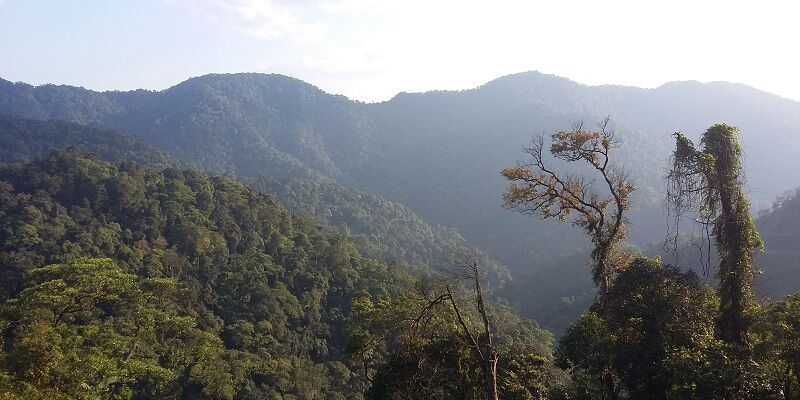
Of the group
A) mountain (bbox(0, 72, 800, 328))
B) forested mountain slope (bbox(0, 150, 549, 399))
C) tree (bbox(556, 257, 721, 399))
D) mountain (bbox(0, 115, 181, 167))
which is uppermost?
mountain (bbox(0, 72, 800, 328))

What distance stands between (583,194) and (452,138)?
165m

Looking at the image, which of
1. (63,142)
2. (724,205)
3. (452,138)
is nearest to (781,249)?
(724,205)

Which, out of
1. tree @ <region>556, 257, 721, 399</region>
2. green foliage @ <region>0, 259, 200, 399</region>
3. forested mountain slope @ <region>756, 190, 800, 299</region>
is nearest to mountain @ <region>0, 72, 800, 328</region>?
forested mountain slope @ <region>756, 190, 800, 299</region>

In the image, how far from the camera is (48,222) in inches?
1578

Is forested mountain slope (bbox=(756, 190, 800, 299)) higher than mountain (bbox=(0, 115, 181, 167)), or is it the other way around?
mountain (bbox=(0, 115, 181, 167))

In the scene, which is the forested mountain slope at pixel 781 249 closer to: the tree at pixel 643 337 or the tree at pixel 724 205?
the tree at pixel 643 337

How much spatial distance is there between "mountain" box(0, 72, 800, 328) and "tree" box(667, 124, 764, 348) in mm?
91195

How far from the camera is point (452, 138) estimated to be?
174 m

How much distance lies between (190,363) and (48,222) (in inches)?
810

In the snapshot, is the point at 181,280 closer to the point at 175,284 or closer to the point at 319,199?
the point at 175,284

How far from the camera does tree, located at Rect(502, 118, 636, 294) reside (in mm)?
10383

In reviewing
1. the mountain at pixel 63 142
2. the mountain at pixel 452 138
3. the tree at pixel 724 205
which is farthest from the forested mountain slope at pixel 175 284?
the mountain at pixel 452 138

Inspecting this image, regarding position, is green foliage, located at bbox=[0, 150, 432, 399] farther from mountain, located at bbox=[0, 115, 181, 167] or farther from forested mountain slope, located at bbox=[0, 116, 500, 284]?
mountain, located at bbox=[0, 115, 181, 167]

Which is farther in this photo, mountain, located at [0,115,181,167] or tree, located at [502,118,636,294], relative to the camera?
mountain, located at [0,115,181,167]
